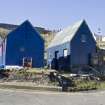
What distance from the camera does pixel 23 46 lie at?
45250mm

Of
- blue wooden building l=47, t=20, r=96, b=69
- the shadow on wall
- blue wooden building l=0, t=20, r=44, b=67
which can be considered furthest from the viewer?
the shadow on wall

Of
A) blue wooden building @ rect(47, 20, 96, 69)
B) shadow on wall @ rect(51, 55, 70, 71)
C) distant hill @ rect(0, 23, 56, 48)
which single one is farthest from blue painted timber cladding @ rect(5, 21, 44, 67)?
blue wooden building @ rect(47, 20, 96, 69)

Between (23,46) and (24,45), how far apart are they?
17cm

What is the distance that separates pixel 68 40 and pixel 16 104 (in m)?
29.9

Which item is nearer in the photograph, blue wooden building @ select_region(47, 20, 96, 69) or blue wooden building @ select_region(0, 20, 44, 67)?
blue wooden building @ select_region(0, 20, 44, 67)

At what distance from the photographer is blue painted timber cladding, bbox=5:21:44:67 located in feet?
147

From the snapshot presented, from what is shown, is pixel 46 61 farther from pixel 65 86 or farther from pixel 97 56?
pixel 65 86

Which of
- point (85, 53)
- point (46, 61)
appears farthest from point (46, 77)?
point (46, 61)

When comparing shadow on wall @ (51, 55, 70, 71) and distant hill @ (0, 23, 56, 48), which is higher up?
distant hill @ (0, 23, 56, 48)

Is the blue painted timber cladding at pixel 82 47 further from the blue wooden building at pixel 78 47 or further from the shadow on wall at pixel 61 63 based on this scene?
the shadow on wall at pixel 61 63

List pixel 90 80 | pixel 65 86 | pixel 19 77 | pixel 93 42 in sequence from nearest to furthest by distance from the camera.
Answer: pixel 65 86
pixel 19 77
pixel 90 80
pixel 93 42

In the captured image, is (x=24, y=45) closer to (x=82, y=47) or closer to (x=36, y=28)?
(x=82, y=47)

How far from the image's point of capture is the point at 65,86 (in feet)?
101

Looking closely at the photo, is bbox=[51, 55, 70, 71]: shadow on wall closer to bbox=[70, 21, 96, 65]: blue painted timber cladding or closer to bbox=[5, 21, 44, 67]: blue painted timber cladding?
bbox=[70, 21, 96, 65]: blue painted timber cladding
